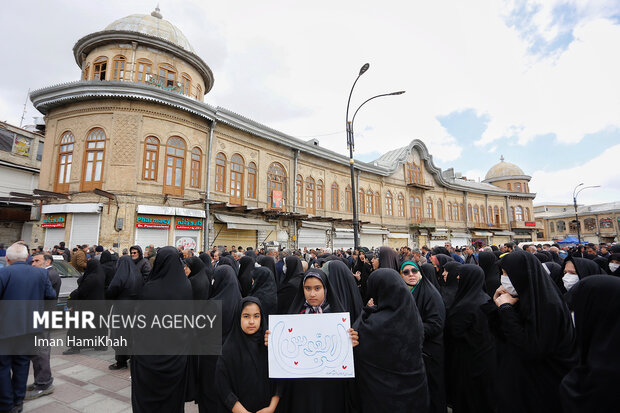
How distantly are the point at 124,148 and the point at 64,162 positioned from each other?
321 cm

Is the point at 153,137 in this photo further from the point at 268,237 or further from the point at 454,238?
the point at 454,238

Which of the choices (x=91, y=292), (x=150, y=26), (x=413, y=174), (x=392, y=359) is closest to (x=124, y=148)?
(x=150, y=26)

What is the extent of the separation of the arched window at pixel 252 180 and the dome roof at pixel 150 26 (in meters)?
7.09

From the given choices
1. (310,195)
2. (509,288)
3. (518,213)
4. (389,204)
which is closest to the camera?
(509,288)

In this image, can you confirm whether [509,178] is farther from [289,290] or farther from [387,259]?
[289,290]

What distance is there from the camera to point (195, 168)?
14125 mm

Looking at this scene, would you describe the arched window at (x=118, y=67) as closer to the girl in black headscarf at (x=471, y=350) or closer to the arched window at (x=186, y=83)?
the arched window at (x=186, y=83)

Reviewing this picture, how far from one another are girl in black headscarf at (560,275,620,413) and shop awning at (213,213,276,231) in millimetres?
13813

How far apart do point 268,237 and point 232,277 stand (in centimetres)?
1312

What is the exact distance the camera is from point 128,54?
13859mm

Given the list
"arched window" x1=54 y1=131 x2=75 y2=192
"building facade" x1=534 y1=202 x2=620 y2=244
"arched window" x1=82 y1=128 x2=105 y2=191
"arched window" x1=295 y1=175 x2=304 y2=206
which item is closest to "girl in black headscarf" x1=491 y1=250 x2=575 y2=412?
"arched window" x1=82 y1=128 x2=105 y2=191

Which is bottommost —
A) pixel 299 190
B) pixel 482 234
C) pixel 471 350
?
pixel 471 350

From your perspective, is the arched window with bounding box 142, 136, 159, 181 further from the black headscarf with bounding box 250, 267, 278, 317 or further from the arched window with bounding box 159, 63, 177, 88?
the black headscarf with bounding box 250, 267, 278, 317

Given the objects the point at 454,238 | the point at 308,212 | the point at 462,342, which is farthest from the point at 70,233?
the point at 454,238
